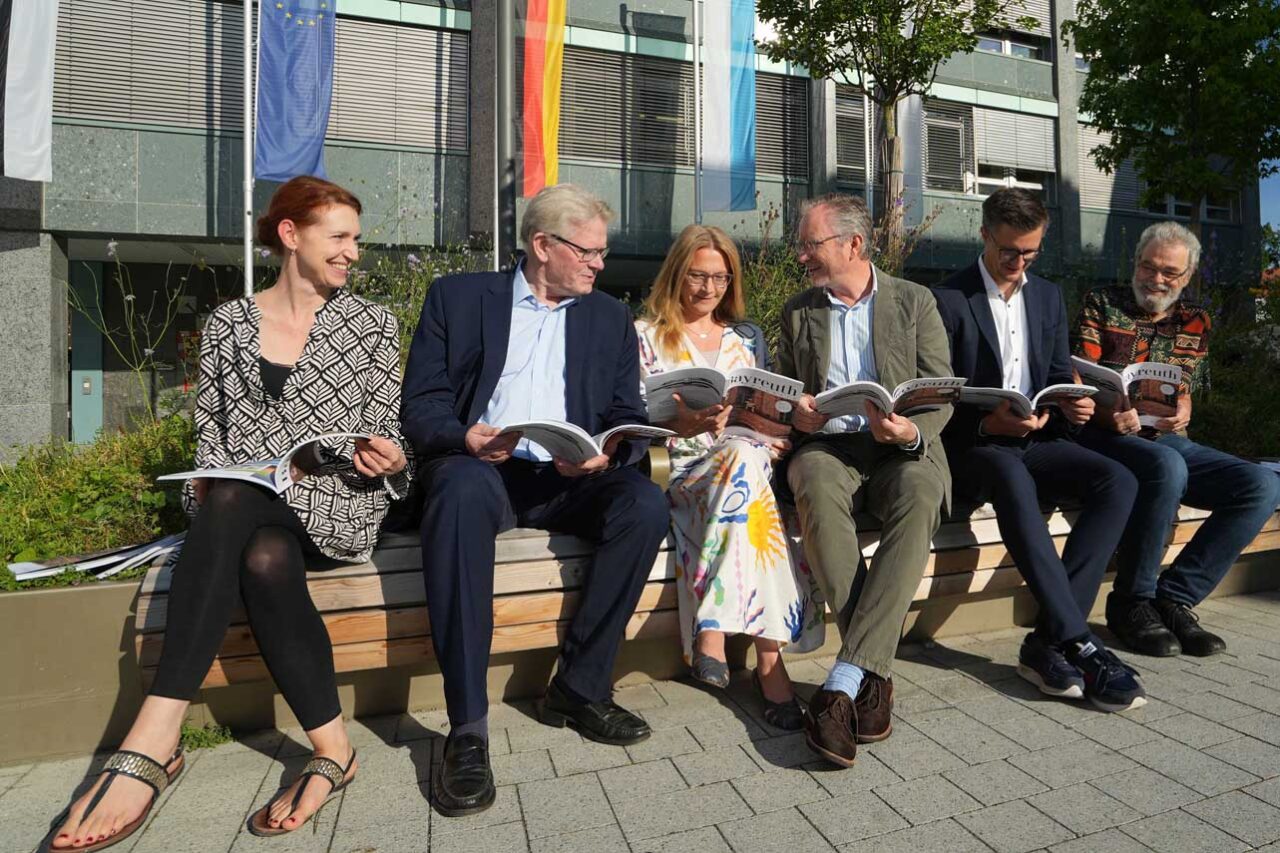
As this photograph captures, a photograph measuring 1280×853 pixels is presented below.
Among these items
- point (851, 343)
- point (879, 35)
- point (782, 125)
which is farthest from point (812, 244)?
point (782, 125)

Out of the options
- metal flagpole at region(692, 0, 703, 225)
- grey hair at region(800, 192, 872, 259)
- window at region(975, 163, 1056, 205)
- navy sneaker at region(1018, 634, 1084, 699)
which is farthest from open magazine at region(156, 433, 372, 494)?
window at region(975, 163, 1056, 205)

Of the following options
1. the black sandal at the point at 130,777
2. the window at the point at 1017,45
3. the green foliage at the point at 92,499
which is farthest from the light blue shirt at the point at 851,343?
the window at the point at 1017,45

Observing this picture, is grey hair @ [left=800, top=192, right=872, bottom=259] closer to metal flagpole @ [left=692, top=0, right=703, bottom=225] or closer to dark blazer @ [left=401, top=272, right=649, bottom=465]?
dark blazer @ [left=401, top=272, right=649, bottom=465]

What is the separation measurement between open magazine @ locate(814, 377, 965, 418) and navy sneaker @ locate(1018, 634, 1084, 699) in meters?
0.97

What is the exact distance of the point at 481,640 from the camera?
2.57 meters

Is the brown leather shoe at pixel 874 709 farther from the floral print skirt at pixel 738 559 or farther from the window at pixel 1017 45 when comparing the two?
the window at pixel 1017 45

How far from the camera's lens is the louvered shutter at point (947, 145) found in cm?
1659

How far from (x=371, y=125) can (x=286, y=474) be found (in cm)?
1188

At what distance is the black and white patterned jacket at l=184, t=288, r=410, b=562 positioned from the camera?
8.76ft

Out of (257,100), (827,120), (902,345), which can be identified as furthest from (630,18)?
(902,345)

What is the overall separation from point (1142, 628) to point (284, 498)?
3335 mm

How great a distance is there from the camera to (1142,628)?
11.9 ft

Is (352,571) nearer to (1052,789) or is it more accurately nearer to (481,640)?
(481,640)

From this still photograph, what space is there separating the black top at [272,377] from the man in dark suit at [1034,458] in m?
→ 2.56
